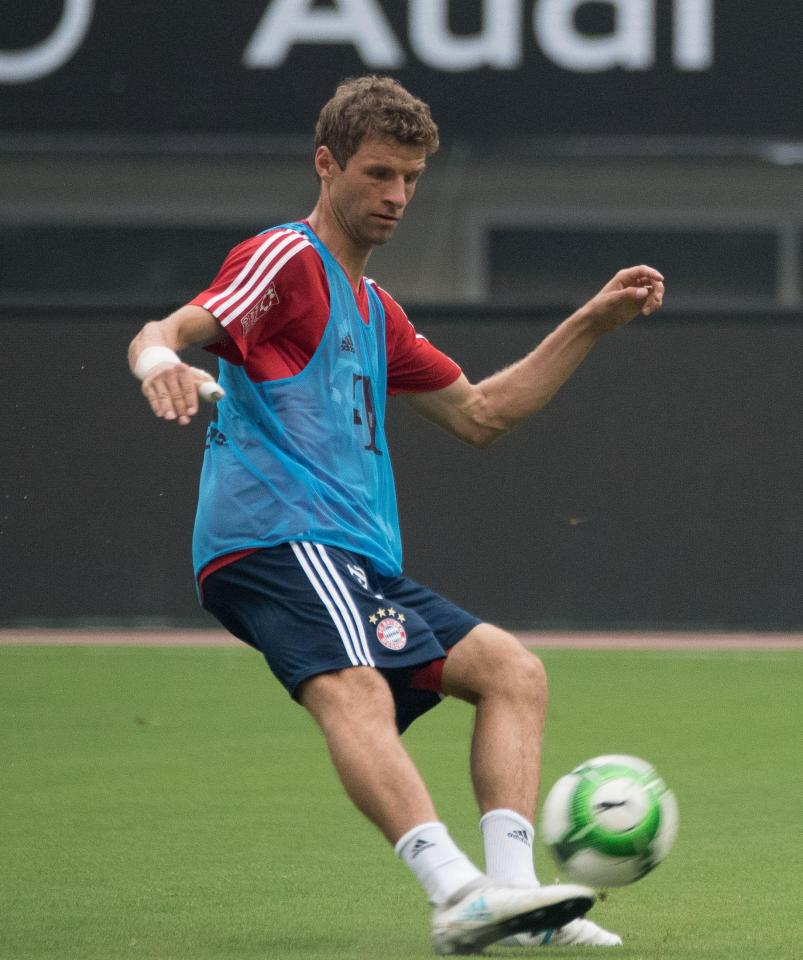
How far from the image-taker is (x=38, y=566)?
44.1 ft

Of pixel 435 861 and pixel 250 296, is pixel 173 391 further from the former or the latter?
pixel 435 861

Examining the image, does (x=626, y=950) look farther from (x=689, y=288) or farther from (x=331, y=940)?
(x=689, y=288)

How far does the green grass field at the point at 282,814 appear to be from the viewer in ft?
16.1

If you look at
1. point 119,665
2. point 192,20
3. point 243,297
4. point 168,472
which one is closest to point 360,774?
point 243,297

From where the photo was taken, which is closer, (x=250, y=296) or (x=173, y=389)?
(x=173, y=389)

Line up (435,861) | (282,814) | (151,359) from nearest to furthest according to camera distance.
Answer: (151,359) < (435,861) < (282,814)

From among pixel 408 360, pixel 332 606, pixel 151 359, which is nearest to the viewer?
pixel 151 359

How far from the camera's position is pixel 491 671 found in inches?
188

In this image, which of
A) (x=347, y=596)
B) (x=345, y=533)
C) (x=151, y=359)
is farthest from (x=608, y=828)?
(x=151, y=359)

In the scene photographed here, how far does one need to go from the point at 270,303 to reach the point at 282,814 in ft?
8.80

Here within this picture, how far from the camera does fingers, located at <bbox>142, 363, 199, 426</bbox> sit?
409cm

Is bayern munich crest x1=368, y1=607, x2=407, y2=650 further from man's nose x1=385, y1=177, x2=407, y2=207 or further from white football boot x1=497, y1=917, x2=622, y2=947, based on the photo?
man's nose x1=385, y1=177, x2=407, y2=207

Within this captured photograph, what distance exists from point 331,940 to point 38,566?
898 centimetres

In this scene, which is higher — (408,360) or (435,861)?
(408,360)
